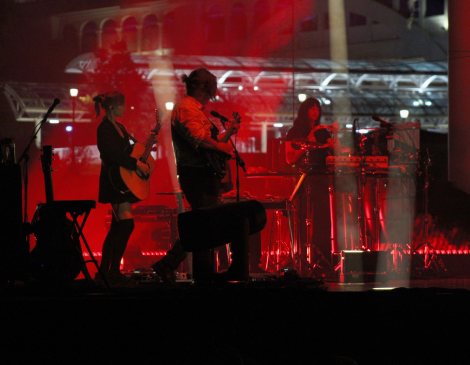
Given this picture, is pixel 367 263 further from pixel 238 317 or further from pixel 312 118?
pixel 238 317

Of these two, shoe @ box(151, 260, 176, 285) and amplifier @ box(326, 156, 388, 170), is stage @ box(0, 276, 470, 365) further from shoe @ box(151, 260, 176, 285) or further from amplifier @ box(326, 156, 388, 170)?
amplifier @ box(326, 156, 388, 170)

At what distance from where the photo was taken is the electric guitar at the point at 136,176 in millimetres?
5086

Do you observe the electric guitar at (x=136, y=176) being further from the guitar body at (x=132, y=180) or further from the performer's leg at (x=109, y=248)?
the performer's leg at (x=109, y=248)

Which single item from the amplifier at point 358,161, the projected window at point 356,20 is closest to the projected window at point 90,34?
the projected window at point 356,20

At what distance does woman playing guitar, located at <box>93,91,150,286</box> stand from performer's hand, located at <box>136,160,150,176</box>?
32mm

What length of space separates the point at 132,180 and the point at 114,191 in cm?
20

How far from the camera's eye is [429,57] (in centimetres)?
2688

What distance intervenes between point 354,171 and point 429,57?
22.3 meters

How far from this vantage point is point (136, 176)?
528 cm

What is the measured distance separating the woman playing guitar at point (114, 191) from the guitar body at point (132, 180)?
43 millimetres

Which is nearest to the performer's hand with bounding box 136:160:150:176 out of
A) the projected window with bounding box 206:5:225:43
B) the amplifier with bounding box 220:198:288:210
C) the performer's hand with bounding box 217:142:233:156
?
the performer's hand with bounding box 217:142:233:156

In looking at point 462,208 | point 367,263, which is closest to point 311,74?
point 462,208

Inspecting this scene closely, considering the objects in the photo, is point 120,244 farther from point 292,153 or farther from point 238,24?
point 238,24

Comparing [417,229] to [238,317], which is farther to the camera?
[417,229]
